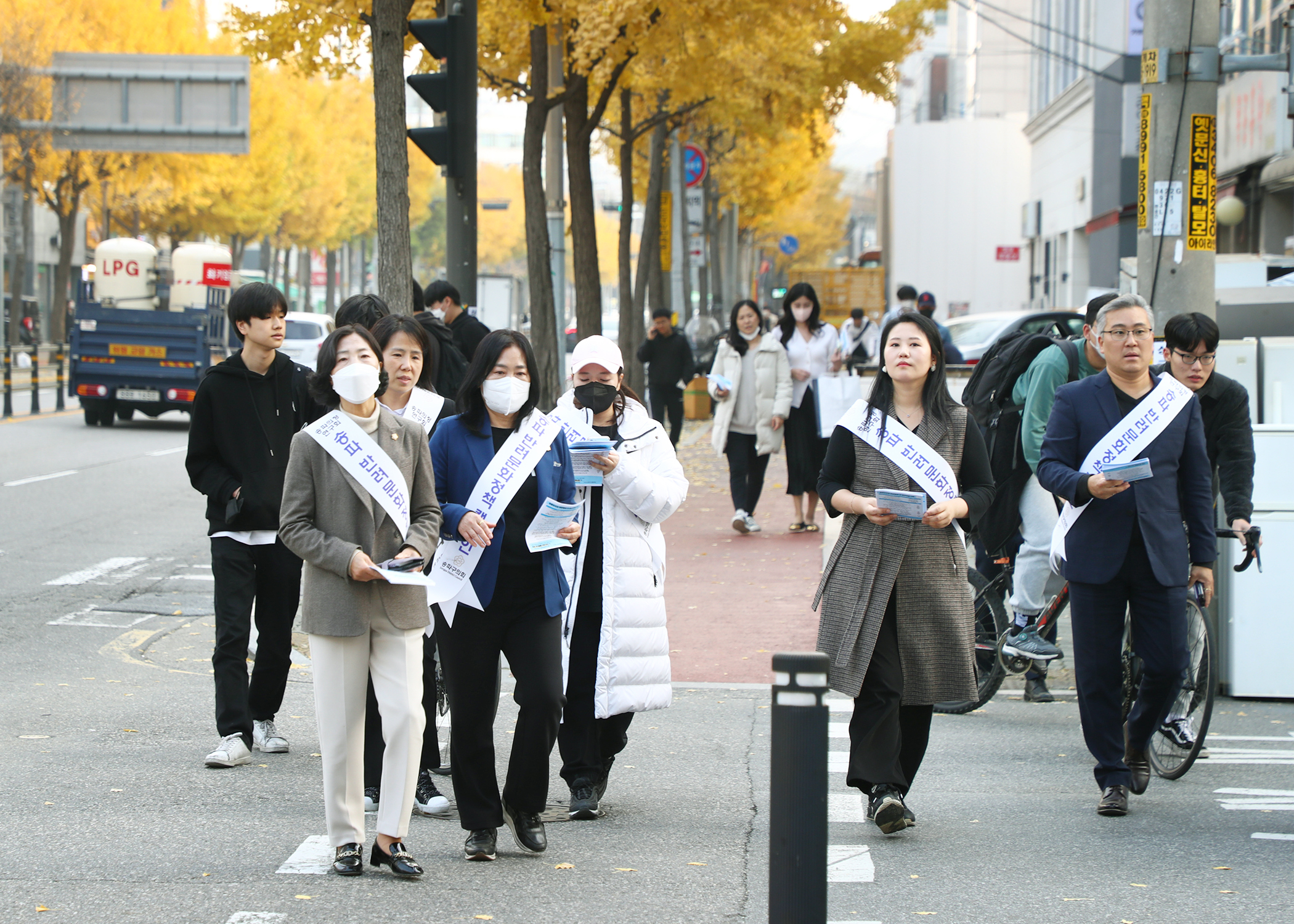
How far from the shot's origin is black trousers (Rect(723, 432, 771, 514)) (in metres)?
12.8

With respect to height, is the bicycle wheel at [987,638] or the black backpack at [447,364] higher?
the black backpack at [447,364]

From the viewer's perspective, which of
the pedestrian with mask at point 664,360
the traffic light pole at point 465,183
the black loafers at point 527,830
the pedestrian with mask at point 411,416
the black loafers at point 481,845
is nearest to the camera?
the black loafers at point 481,845

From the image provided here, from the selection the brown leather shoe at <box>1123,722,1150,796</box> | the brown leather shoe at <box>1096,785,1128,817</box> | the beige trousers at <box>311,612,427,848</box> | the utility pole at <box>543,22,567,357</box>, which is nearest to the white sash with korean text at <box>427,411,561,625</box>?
the beige trousers at <box>311,612,427,848</box>

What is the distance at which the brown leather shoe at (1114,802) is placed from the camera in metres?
5.68

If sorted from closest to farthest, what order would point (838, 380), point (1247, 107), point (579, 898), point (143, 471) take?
point (579, 898) < point (838, 380) < point (143, 471) < point (1247, 107)

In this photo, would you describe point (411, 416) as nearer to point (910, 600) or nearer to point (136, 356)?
point (910, 600)

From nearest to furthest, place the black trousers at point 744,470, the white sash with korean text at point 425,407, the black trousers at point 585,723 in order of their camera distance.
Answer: the black trousers at point 585,723 → the white sash with korean text at point 425,407 → the black trousers at point 744,470

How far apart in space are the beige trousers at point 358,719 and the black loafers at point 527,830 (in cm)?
44

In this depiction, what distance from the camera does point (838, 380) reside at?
38.9ft

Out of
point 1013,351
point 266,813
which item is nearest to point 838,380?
point 1013,351

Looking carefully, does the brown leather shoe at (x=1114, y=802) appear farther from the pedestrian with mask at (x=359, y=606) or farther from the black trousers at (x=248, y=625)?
the black trousers at (x=248, y=625)

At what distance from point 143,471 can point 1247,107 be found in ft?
56.5

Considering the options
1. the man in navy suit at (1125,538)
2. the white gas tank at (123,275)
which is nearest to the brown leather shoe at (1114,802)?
the man in navy suit at (1125,538)

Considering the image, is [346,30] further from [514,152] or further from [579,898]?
→ [514,152]
